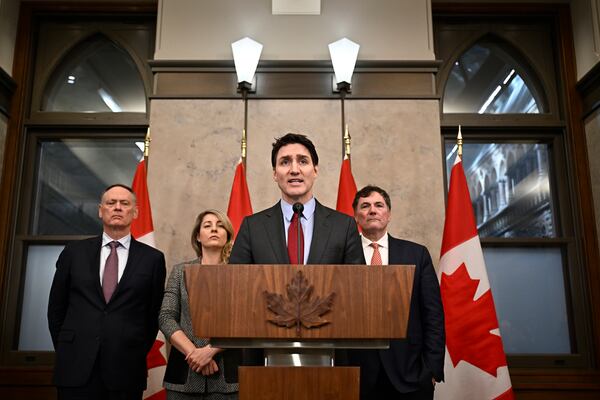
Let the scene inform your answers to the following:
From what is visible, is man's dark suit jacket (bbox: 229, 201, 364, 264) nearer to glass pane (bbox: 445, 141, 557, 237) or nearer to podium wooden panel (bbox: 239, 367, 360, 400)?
podium wooden panel (bbox: 239, 367, 360, 400)

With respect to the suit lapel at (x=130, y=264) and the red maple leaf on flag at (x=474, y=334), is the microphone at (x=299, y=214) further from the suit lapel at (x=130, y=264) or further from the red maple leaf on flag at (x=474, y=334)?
the red maple leaf on flag at (x=474, y=334)

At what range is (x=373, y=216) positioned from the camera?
9.07ft

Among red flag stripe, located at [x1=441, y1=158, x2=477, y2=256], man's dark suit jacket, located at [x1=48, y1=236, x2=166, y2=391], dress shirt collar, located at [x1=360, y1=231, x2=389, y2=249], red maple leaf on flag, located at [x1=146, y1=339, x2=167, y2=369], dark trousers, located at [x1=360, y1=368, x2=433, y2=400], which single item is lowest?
dark trousers, located at [x1=360, y1=368, x2=433, y2=400]

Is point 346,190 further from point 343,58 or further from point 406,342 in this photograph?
point 406,342

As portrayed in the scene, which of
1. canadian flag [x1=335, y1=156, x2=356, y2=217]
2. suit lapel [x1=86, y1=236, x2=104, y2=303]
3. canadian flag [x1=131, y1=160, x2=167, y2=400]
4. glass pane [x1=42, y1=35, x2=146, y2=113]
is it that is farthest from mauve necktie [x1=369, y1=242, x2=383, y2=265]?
glass pane [x1=42, y1=35, x2=146, y2=113]

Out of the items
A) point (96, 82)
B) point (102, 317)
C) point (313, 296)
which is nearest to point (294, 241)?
point (313, 296)

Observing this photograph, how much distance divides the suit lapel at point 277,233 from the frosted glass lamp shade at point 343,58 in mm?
2271

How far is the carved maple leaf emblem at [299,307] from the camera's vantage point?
56.7 inches

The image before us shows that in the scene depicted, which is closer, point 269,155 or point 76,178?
point 269,155

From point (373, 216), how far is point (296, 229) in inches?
39.4

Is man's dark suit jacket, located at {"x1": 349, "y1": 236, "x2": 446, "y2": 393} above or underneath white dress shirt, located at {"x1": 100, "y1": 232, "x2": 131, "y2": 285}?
underneath

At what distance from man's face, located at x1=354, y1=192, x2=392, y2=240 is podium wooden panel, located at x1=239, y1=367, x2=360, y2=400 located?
1.33 meters

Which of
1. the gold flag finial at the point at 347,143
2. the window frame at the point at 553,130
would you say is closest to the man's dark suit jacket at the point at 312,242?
the gold flag finial at the point at 347,143

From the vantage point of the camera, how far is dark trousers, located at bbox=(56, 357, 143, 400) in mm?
2479
